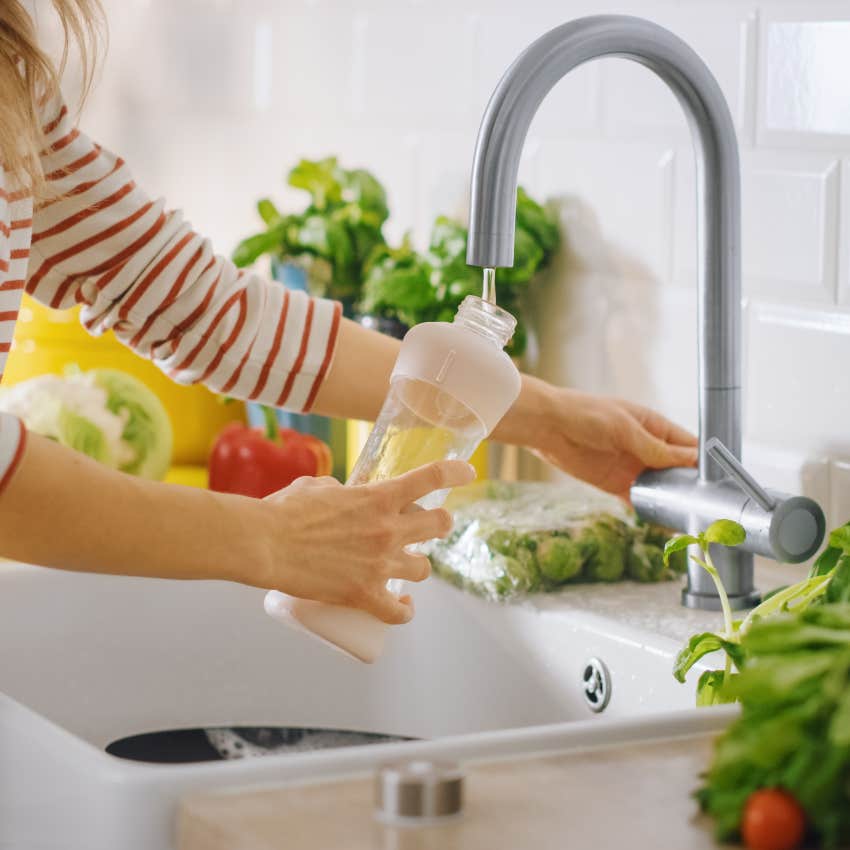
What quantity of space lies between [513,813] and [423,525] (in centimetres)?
27

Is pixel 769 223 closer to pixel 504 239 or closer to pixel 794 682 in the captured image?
pixel 504 239

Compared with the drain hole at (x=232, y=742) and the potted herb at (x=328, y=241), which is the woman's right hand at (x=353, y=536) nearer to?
the drain hole at (x=232, y=742)

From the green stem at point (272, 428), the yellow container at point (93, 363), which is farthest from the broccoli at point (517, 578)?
the yellow container at point (93, 363)

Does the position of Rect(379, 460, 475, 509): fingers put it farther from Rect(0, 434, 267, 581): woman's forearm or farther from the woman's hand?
the woman's hand

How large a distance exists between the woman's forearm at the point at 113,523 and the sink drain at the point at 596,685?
1.07 ft

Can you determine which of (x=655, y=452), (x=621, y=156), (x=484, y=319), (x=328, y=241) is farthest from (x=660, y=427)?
(x=328, y=241)

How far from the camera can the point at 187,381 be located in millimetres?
1152

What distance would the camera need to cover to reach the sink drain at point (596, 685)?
102 cm

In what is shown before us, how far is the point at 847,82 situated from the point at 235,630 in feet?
1.98

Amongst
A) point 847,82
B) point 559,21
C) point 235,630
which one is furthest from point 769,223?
point 235,630

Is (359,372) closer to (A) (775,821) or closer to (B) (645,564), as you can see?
(B) (645,564)

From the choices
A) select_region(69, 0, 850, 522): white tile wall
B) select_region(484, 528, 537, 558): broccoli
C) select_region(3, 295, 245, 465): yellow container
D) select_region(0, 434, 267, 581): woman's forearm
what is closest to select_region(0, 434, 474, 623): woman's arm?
select_region(0, 434, 267, 581): woman's forearm

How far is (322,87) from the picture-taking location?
1786 millimetres

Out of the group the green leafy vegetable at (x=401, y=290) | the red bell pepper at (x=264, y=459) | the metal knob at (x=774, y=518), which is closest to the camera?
the metal knob at (x=774, y=518)
